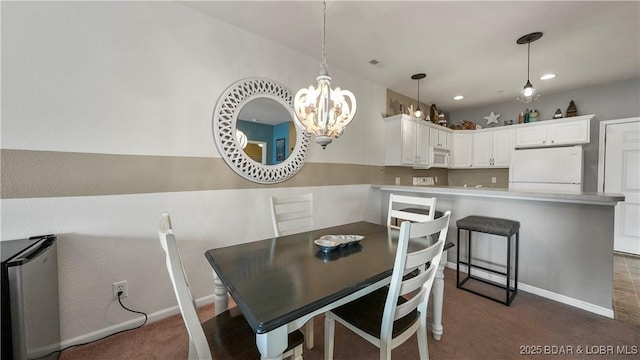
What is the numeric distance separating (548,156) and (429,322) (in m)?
3.69

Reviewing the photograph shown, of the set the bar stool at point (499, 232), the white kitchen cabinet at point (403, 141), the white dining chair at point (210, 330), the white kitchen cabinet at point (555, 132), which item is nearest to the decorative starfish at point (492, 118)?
the white kitchen cabinet at point (555, 132)

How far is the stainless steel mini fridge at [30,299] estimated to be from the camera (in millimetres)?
1104

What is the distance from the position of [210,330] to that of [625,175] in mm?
5566

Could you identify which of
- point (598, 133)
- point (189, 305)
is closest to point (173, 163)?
point (189, 305)

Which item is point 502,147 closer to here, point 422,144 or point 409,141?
point 422,144

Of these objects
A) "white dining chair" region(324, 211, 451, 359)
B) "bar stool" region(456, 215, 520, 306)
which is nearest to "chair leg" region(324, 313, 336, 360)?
"white dining chair" region(324, 211, 451, 359)

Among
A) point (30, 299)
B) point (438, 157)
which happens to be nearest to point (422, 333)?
point (30, 299)

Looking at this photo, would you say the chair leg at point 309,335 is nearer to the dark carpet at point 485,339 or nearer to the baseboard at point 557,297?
the dark carpet at point 485,339

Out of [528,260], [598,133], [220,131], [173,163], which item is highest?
[598,133]

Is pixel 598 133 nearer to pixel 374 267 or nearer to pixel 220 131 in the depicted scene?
pixel 374 267

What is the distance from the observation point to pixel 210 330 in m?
1.14

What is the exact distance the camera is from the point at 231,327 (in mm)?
1164

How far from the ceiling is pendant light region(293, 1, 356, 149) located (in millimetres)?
860

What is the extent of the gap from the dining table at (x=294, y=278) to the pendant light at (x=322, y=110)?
2.46 feet
